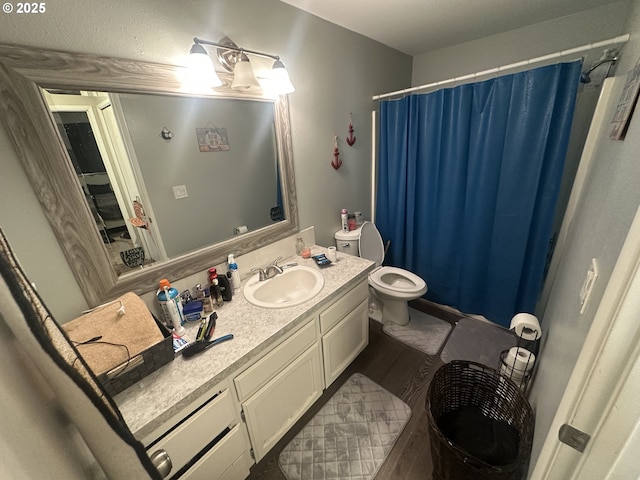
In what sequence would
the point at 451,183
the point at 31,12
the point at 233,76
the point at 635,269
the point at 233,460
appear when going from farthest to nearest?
the point at 451,183
the point at 233,76
the point at 233,460
the point at 31,12
the point at 635,269

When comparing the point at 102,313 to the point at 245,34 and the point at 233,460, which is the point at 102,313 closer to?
the point at 233,460

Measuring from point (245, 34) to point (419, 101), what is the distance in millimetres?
1338

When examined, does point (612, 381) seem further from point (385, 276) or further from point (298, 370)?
point (385, 276)

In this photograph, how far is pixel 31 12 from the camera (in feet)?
2.60

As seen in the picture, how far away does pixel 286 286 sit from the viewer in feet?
5.12

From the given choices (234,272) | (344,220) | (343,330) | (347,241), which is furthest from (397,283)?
(234,272)

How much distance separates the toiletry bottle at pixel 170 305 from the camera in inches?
42.8

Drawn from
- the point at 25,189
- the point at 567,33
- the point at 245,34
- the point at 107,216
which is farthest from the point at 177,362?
the point at 567,33

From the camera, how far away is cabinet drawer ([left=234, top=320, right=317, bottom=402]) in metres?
1.03

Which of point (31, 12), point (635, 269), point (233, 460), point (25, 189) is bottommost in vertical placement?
point (233, 460)

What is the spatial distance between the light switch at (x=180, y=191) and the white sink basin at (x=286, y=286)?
57cm

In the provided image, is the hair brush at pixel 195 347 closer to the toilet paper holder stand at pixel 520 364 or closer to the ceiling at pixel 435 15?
the toilet paper holder stand at pixel 520 364

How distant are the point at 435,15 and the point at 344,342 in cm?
212

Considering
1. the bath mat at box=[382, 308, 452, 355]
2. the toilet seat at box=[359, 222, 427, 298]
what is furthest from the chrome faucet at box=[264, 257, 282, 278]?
the bath mat at box=[382, 308, 452, 355]
